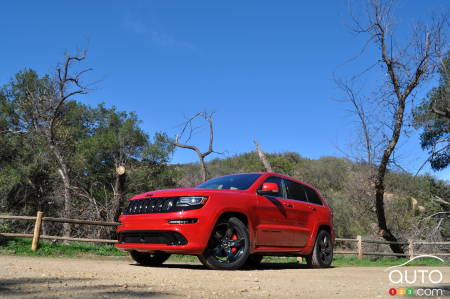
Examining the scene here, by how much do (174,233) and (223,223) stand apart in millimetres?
805

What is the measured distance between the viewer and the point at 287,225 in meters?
8.00

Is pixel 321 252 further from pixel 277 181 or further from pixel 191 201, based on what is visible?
pixel 191 201

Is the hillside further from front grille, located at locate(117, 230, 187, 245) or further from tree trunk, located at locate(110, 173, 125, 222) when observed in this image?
front grille, located at locate(117, 230, 187, 245)

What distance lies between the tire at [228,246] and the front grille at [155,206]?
609mm

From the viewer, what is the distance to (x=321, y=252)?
9.04m

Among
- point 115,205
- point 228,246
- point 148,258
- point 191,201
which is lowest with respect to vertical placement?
point 148,258

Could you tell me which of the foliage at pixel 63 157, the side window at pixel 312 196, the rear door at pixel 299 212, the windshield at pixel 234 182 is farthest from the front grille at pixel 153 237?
the foliage at pixel 63 157

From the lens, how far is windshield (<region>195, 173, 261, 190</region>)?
770 centimetres

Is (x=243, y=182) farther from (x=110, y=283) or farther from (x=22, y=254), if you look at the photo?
(x=22, y=254)

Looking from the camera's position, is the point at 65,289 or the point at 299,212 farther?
the point at 299,212

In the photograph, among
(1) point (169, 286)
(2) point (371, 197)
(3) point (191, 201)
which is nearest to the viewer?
(1) point (169, 286)

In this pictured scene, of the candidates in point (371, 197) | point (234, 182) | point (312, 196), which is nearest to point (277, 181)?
point (234, 182)

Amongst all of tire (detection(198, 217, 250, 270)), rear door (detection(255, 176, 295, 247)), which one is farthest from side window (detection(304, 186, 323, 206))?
tire (detection(198, 217, 250, 270))

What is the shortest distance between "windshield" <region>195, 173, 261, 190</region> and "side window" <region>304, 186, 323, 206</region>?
1.71 m
